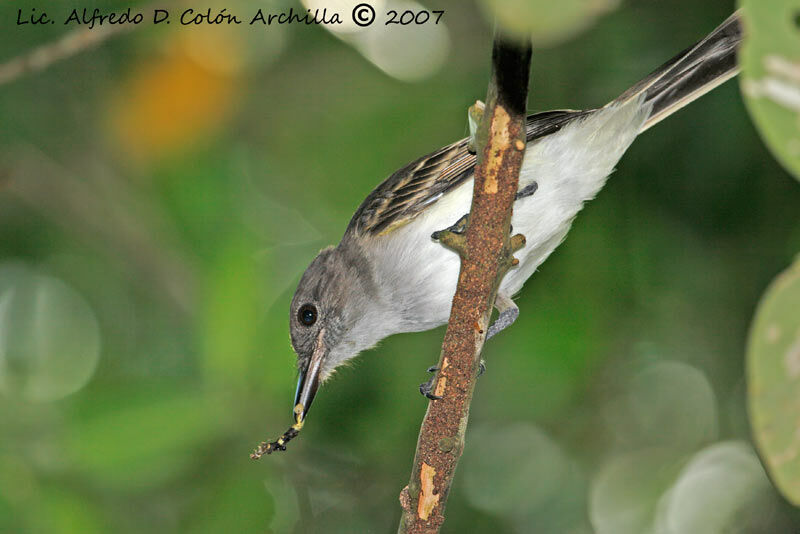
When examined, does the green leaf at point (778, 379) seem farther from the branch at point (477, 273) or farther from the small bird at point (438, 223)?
the small bird at point (438, 223)

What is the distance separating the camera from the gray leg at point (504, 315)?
3.49m

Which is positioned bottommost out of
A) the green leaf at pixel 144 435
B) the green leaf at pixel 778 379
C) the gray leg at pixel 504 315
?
the green leaf at pixel 778 379

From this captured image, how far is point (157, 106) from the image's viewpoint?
5098 mm

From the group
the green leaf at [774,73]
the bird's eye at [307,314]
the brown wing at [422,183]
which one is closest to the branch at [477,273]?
the green leaf at [774,73]

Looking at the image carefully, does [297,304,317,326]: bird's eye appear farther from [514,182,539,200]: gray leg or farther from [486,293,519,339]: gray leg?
[514,182,539,200]: gray leg

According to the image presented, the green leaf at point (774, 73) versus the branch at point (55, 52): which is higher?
the branch at point (55, 52)

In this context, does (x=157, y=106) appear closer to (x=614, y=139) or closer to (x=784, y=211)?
(x=614, y=139)

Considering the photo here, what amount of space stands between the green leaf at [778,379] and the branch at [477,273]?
818 mm

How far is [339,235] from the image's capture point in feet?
16.5

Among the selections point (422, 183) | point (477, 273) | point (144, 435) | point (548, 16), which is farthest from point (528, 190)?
point (548, 16)

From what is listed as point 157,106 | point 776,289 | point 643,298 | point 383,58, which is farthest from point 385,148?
point 776,289

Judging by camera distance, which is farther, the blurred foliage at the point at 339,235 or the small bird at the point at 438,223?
the blurred foliage at the point at 339,235

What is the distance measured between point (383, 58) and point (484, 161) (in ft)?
9.84

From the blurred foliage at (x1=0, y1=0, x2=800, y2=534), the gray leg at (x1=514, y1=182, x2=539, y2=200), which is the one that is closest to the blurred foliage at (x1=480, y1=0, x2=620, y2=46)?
the gray leg at (x1=514, y1=182, x2=539, y2=200)
